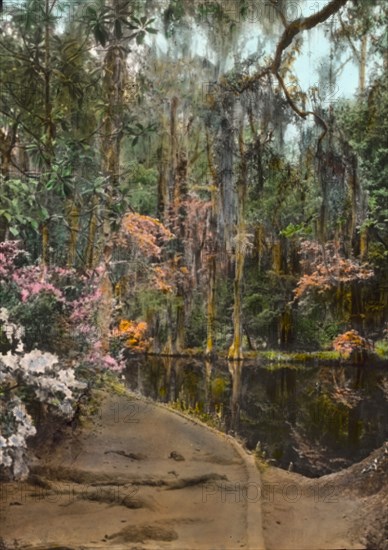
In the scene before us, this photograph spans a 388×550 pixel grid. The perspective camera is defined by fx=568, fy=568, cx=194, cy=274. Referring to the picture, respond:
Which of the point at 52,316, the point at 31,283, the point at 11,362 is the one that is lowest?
the point at 11,362

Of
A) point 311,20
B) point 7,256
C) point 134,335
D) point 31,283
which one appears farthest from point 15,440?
point 134,335

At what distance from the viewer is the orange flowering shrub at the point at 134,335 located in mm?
10188

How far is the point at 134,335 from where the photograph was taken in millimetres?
10695

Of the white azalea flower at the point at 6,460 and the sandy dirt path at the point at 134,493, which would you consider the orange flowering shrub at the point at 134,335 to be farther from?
the white azalea flower at the point at 6,460

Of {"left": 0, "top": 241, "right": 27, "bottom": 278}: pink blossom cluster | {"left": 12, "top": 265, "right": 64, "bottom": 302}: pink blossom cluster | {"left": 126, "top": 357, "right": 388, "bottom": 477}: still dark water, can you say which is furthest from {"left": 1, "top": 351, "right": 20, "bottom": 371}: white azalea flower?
{"left": 126, "top": 357, "right": 388, "bottom": 477}: still dark water

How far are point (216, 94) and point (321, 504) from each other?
4449 mm

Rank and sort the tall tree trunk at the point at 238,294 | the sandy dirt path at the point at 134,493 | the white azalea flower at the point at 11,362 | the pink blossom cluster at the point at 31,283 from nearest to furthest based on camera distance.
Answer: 1. the white azalea flower at the point at 11,362
2. the sandy dirt path at the point at 134,493
3. the pink blossom cluster at the point at 31,283
4. the tall tree trunk at the point at 238,294

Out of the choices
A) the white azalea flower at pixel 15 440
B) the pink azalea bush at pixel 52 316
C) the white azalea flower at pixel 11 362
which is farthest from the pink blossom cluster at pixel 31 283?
the white azalea flower at pixel 15 440

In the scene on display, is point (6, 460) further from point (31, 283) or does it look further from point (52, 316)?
point (31, 283)

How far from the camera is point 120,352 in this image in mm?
6590

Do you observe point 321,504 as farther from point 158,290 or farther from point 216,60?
point 158,290

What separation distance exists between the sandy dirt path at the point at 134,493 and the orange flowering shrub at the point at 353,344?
6.49m

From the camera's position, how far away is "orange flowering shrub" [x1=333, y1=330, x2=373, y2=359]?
1135 cm

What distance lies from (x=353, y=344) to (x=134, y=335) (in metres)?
4.35
